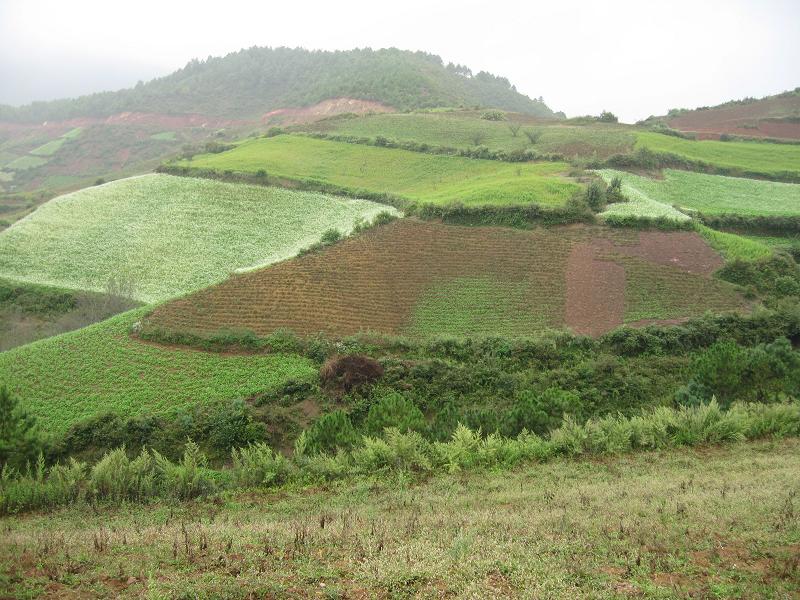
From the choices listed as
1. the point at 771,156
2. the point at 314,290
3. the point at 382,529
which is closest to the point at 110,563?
the point at 382,529

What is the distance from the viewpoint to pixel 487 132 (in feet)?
206

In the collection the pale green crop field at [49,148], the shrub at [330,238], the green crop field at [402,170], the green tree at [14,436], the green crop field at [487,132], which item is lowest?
the green tree at [14,436]

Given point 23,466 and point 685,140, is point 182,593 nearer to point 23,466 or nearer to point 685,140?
point 23,466

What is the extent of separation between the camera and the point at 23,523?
40.6 ft

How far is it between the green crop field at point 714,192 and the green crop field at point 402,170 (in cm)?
561

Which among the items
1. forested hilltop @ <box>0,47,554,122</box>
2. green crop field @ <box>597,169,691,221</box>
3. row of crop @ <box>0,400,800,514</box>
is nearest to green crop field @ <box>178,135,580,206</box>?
green crop field @ <box>597,169,691,221</box>

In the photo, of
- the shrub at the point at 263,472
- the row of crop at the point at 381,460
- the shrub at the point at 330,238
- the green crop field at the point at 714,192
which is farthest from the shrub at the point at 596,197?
the shrub at the point at 263,472

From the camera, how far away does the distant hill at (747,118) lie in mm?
62188

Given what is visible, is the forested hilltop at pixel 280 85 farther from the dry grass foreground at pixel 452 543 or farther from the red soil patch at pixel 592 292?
the dry grass foreground at pixel 452 543

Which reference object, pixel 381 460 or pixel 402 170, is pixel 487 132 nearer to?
pixel 402 170

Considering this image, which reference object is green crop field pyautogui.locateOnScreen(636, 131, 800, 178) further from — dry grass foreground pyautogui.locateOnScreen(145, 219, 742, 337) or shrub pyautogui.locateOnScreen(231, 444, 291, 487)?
shrub pyautogui.locateOnScreen(231, 444, 291, 487)

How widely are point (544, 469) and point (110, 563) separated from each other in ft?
31.0

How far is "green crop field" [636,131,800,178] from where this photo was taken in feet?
162

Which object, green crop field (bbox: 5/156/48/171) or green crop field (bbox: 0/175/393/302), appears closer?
→ green crop field (bbox: 0/175/393/302)
